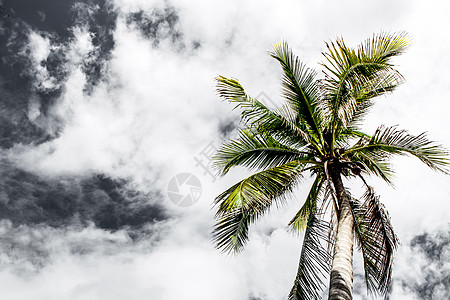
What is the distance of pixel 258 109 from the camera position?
8.38 metres

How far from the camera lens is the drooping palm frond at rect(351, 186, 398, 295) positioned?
280 inches

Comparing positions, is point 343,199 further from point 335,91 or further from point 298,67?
point 298,67

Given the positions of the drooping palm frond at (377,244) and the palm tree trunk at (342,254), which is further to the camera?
the drooping palm frond at (377,244)

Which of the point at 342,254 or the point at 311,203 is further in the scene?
the point at 311,203

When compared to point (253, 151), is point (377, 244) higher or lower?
lower

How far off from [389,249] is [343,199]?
146cm

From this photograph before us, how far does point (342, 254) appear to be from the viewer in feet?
20.1

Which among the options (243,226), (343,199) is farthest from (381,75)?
(243,226)

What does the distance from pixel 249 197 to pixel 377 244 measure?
309 centimetres

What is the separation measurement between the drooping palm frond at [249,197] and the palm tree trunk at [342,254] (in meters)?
1.00

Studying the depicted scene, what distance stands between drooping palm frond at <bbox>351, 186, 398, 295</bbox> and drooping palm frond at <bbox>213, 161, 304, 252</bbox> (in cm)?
166

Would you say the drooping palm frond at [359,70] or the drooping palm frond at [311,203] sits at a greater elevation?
the drooping palm frond at [359,70]

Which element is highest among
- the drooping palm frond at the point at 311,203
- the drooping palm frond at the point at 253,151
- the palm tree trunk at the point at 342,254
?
the drooping palm frond at the point at 253,151

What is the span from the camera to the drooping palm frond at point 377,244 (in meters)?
7.10
